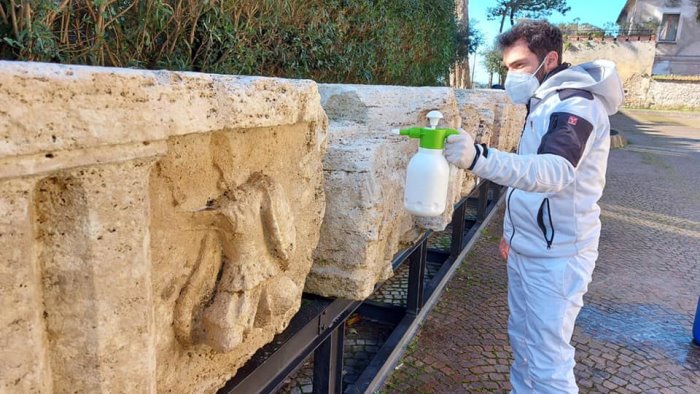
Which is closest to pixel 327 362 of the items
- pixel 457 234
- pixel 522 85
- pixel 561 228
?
pixel 561 228

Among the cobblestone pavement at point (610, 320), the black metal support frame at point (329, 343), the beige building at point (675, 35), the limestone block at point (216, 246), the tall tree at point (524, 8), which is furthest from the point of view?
the beige building at point (675, 35)

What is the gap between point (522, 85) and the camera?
2.68m

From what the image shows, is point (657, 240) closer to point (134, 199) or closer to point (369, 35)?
point (369, 35)

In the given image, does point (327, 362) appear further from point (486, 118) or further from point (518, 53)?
point (486, 118)

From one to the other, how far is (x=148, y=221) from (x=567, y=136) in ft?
5.65

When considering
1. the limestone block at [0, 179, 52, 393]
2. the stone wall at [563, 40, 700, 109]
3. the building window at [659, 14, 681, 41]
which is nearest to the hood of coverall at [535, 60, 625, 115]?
the limestone block at [0, 179, 52, 393]

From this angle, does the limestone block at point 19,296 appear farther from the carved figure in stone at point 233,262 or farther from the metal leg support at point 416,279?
the metal leg support at point 416,279

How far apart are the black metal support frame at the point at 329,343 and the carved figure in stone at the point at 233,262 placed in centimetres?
30

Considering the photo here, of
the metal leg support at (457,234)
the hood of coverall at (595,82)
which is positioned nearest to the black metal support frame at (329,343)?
the metal leg support at (457,234)

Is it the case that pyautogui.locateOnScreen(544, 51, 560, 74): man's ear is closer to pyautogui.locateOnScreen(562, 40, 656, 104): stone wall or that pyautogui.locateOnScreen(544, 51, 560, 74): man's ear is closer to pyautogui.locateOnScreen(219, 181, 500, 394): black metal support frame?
pyautogui.locateOnScreen(219, 181, 500, 394): black metal support frame

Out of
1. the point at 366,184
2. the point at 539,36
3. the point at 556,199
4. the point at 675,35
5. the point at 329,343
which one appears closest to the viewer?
the point at 366,184

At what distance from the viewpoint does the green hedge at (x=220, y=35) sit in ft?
5.50

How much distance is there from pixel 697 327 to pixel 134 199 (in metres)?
4.27

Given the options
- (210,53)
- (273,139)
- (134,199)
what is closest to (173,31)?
(210,53)
